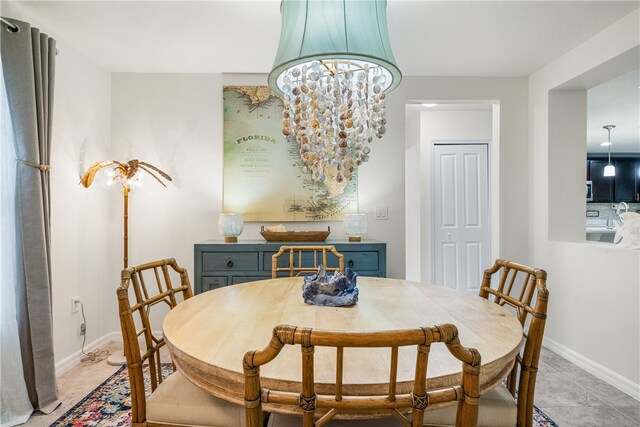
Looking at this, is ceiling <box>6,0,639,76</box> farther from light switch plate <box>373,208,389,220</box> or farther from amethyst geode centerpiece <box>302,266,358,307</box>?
amethyst geode centerpiece <box>302,266,358,307</box>

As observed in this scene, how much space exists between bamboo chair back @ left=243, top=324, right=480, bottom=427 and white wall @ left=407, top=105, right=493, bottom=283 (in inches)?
151

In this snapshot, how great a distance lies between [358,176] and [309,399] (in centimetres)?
269

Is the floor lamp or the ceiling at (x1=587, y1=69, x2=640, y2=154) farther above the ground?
the ceiling at (x1=587, y1=69, x2=640, y2=154)

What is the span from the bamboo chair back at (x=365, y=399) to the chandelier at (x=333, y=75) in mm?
1194

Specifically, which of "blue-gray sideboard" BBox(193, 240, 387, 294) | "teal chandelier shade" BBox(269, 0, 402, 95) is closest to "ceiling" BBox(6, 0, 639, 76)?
"teal chandelier shade" BBox(269, 0, 402, 95)

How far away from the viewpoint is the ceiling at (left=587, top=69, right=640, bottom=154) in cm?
354

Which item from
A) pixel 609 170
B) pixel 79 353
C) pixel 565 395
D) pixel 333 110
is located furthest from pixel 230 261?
pixel 609 170

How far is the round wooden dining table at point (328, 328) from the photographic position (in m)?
0.83

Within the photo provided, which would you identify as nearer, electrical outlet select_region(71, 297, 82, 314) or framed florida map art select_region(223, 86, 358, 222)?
electrical outlet select_region(71, 297, 82, 314)

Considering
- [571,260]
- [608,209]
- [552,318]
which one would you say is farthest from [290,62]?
[608,209]

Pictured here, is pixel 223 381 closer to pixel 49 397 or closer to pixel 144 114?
pixel 49 397

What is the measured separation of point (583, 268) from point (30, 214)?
146 inches

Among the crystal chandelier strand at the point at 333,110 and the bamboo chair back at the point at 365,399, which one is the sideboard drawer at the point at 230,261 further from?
the bamboo chair back at the point at 365,399

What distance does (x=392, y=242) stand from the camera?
10.6 feet
